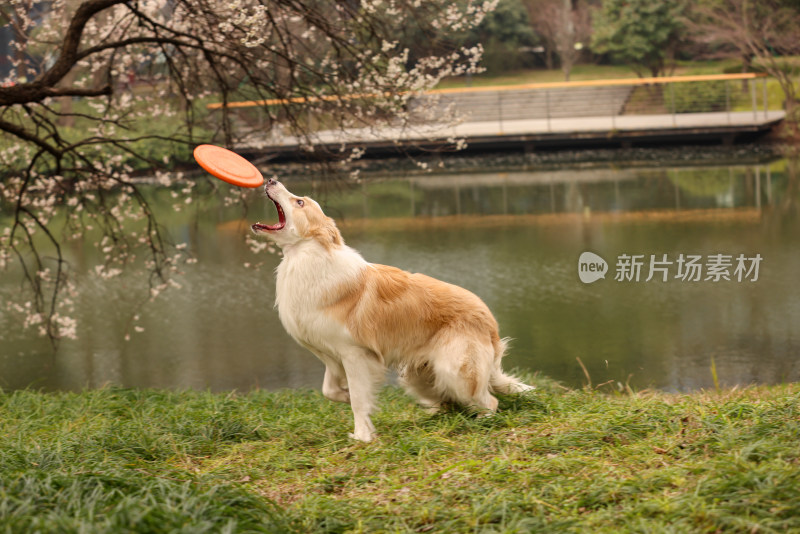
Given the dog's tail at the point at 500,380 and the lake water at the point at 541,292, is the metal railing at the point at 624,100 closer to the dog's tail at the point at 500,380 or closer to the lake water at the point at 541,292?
the lake water at the point at 541,292

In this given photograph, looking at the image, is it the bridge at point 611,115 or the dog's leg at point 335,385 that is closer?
the dog's leg at point 335,385

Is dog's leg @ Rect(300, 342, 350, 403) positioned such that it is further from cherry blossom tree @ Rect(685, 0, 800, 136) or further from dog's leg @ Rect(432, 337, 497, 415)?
cherry blossom tree @ Rect(685, 0, 800, 136)

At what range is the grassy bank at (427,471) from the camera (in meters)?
3.14

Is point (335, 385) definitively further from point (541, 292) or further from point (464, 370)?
point (541, 292)

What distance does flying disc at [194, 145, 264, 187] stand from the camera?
5000 mm

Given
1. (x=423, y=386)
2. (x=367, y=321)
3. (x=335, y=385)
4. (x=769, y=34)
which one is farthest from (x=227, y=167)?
(x=769, y=34)

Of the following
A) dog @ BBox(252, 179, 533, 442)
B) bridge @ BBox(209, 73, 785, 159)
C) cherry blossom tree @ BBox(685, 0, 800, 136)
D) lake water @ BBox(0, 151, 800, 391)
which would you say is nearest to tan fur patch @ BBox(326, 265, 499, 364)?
dog @ BBox(252, 179, 533, 442)

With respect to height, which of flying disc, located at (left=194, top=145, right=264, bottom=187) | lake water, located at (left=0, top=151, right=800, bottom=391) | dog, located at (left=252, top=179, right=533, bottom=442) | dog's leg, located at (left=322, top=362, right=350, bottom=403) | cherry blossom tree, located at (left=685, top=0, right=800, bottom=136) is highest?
cherry blossom tree, located at (left=685, top=0, right=800, bottom=136)

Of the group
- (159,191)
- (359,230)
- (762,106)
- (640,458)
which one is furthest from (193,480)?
(762,106)

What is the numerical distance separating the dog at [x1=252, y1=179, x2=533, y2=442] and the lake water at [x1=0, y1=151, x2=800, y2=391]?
11.8ft

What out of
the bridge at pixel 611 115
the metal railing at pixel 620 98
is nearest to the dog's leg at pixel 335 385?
the bridge at pixel 611 115

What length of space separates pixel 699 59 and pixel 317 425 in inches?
1588

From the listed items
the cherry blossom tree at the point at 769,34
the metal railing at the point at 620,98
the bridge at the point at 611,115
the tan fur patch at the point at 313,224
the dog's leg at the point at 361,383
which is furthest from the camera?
the metal railing at the point at 620,98

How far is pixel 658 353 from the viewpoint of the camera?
9.48 m
